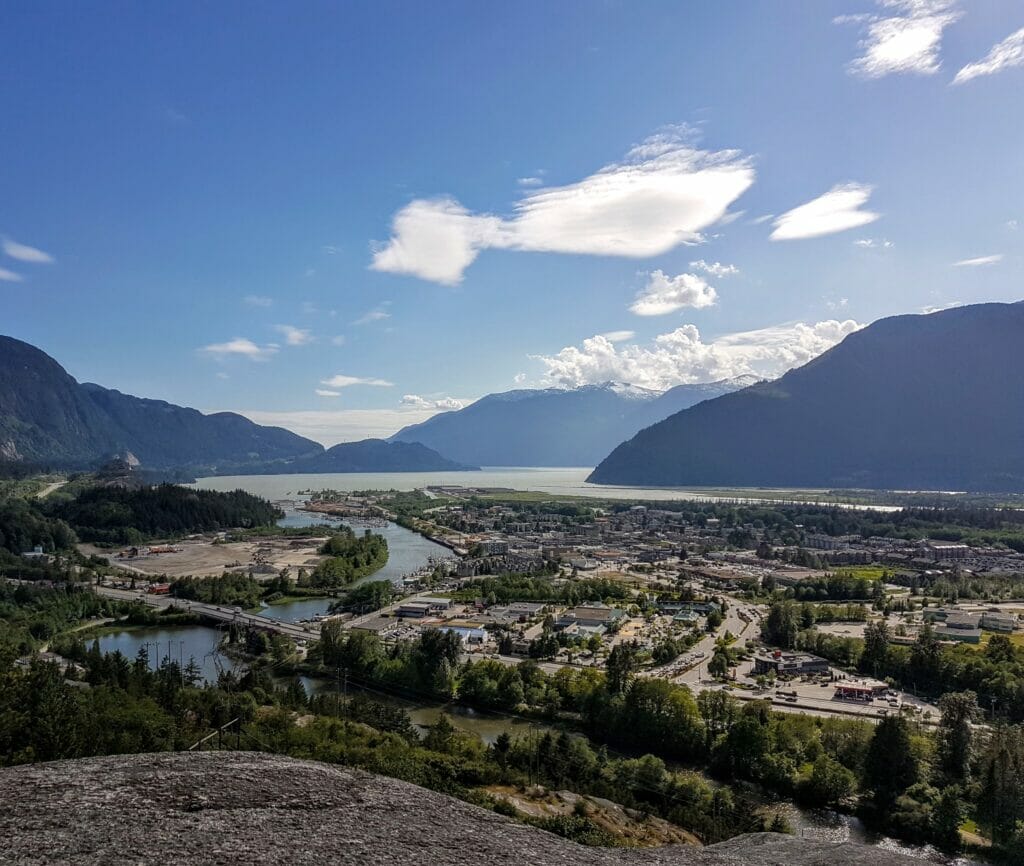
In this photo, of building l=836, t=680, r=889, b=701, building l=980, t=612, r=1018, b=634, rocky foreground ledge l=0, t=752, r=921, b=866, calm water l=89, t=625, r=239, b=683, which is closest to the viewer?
rocky foreground ledge l=0, t=752, r=921, b=866

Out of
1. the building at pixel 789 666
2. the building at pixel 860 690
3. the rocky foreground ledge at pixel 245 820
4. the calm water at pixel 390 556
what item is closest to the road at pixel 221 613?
the calm water at pixel 390 556

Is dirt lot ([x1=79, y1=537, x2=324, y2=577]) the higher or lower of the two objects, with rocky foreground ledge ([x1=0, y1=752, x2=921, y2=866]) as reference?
lower

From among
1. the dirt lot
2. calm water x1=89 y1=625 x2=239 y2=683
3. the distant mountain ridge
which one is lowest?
calm water x1=89 y1=625 x2=239 y2=683

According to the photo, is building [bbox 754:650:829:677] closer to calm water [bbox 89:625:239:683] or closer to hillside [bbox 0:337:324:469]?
calm water [bbox 89:625:239:683]

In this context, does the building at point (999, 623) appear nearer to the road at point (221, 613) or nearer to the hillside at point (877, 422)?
the road at point (221, 613)

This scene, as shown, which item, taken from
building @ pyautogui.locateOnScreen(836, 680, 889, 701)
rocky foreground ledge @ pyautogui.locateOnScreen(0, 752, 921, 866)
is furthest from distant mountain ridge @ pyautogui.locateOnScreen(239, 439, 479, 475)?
rocky foreground ledge @ pyautogui.locateOnScreen(0, 752, 921, 866)

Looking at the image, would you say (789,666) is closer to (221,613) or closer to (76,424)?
(221,613)

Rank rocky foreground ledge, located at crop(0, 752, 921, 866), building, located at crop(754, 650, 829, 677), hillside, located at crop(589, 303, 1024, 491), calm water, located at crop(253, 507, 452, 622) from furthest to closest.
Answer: hillside, located at crop(589, 303, 1024, 491), calm water, located at crop(253, 507, 452, 622), building, located at crop(754, 650, 829, 677), rocky foreground ledge, located at crop(0, 752, 921, 866)
